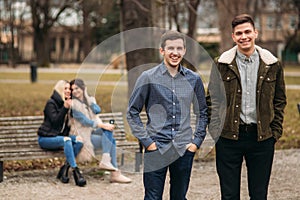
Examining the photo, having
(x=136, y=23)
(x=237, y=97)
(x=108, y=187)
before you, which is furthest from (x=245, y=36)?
(x=136, y=23)

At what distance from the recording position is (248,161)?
517 cm

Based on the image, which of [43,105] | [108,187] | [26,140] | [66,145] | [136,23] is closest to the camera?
[108,187]

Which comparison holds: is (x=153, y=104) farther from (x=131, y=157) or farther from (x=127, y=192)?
(x=131, y=157)

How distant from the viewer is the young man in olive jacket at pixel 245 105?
16.3ft

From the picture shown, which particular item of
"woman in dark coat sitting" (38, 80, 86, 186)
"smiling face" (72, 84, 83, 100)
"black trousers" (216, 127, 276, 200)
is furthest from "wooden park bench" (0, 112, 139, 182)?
"black trousers" (216, 127, 276, 200)

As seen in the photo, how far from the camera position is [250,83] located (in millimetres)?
4965

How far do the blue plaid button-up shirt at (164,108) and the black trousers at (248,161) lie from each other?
30 cm

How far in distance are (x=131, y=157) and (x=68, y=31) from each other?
165ft

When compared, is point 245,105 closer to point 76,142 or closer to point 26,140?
point 76,142

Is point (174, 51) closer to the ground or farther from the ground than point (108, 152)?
farther from the ground

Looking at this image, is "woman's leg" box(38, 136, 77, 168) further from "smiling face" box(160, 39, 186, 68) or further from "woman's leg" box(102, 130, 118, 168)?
"smiling face" box(160, 39, 186, 68)

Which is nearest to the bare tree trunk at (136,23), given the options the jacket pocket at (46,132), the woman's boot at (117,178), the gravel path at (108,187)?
the gravel path at (108,187)

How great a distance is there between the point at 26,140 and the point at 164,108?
4039mm

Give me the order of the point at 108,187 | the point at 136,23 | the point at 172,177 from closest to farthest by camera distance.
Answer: the point at 172,177 < the point at 108,187 < the point at 136,23
